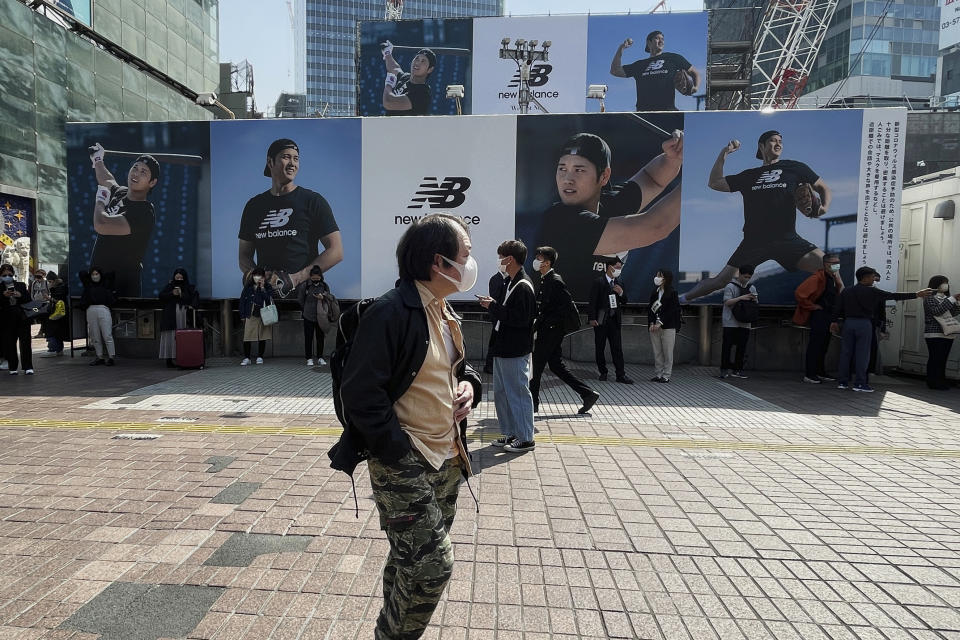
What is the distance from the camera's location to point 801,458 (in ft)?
17.7

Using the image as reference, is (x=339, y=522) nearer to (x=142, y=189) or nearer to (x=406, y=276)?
(x=406, y=276)

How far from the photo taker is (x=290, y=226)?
1074cm

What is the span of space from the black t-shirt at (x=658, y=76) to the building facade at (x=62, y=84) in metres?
22.4

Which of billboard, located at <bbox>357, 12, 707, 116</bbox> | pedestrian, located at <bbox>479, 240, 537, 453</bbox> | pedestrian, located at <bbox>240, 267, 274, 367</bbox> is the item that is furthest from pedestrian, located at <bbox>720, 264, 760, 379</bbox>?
billboard, located at <bbox>357, 12, 707, 116</bbox>

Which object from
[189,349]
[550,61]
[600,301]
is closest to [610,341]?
[600,301]

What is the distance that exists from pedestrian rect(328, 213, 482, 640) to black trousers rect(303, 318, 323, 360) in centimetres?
848

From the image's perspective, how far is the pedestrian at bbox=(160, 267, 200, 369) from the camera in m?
10.2

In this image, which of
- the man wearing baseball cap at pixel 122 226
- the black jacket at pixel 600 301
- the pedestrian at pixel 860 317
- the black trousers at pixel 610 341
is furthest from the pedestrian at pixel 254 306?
the pedestrian at pixel 860 317

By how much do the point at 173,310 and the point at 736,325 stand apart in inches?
389

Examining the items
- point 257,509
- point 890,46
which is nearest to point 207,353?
point 257,509

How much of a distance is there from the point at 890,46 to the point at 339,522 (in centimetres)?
8507

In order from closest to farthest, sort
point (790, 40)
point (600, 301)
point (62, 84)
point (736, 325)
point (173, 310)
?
1. point (600, 301)
2. point (736, 325)
3. point (173, 310)
4. point (62, 84)
5. point (790, 40)

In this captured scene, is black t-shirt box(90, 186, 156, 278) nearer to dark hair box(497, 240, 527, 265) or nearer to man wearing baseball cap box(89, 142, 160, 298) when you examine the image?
man wearing baseball cap box(89, 142, 160, 298)

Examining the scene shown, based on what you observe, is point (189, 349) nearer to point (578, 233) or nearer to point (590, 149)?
point (578, 233)
